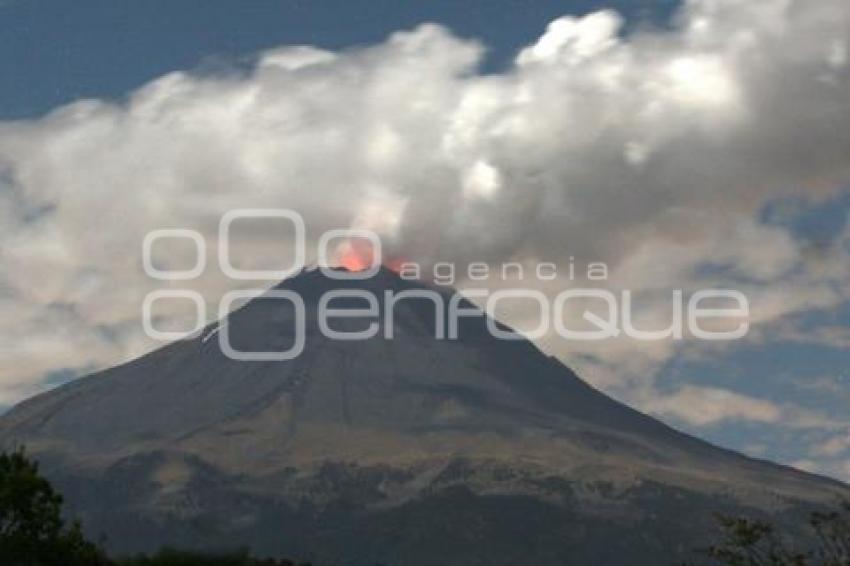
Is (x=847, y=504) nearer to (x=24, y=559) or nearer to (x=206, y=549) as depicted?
(x=24, y=559)

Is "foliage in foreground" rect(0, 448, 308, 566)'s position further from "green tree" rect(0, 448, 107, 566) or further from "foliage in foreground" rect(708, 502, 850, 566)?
"foliage in foreground" rect(708, 502, 850, 566)

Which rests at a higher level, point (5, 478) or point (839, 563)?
point (5, 478)

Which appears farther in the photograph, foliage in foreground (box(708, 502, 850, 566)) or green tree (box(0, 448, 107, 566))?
green tree (box(0, 448, 107, 566))

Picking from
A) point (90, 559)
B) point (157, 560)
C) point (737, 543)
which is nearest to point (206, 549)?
point (157, 560)

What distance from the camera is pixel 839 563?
46.6 meters

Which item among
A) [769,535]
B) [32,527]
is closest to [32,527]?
[32,527]

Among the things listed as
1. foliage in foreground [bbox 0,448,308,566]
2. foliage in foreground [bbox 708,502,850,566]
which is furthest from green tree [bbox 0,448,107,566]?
foliage in foreground [bbox 708,502,850,566]

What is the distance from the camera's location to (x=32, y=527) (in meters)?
76.2

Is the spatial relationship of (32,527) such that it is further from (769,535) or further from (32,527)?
(769,535)

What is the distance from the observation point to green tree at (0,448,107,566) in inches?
2955

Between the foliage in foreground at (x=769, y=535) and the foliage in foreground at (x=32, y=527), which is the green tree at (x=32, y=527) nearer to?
the foliage in foreground at (x=32, y=527)

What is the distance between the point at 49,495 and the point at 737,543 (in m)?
42.2

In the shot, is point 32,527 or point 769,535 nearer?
point 769,535

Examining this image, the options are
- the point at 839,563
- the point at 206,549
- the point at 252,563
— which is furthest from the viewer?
the point at 252,563
